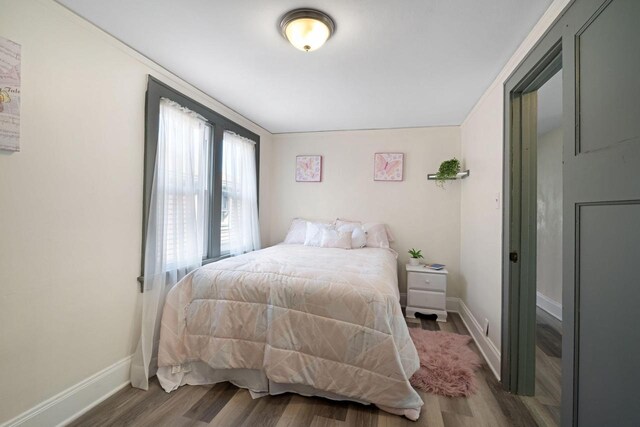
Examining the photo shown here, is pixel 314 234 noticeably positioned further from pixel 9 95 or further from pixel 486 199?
pixel 9 95

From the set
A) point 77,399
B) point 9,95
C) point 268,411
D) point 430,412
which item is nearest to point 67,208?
point 9,95

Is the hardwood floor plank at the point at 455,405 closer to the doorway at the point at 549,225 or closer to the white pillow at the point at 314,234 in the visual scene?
the doorway at the point at 549,225

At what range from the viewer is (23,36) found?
4.33ft

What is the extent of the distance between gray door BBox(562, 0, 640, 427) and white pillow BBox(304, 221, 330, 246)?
2.47 metres

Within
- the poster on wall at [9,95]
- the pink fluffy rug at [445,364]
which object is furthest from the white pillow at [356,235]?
the poster on wall at [9,95]

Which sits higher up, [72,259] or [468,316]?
[72,259]

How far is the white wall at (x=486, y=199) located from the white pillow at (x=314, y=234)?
173 cm

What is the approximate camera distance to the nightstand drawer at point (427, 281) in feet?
9.77

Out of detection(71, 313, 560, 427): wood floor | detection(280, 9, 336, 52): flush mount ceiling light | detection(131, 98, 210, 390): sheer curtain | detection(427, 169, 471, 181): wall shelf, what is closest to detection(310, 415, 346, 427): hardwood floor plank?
detection(71, 313, 560, 427): wood floor

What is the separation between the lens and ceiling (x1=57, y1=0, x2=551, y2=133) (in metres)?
1.44

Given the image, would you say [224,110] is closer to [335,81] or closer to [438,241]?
[335,81]

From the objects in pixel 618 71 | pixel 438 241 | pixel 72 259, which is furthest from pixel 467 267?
pixel 72 259

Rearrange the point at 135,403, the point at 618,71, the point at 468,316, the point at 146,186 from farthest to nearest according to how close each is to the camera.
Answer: the point at 468,316 < the point at 146,186 < the point at 135,403 < the point at 618,71

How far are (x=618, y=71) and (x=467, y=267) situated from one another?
2.44 metres
